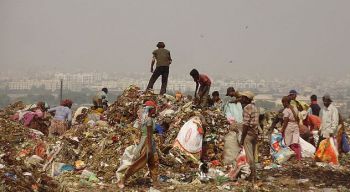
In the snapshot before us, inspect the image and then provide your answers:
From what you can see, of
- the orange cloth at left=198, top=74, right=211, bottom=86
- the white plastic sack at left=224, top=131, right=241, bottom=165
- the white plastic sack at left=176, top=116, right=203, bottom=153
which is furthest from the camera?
the orange cloth at left=198, top=74, right=211, bottom=86

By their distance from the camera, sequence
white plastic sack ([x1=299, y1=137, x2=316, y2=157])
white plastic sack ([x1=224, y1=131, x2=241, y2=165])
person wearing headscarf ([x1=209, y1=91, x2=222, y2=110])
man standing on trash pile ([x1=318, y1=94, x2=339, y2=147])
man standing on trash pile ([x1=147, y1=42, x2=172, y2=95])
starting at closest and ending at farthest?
1. white plastic sack ([x1=224, y1=131, x2=241, y2=165])
2. man standing on trash pile ([x1=318, y1=94, x2=339, y2=147])
3. white plastic sack ([x1=299, y1=137, x2=316, y2=157])
4. person wearing headscarf ([x1=209, y1=91, x2=222, y2=110])
5. man standing on trash pile ([x1=147, y1=42, x2=172, y2=95])

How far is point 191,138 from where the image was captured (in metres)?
8.96

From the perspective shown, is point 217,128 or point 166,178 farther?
point 217,128

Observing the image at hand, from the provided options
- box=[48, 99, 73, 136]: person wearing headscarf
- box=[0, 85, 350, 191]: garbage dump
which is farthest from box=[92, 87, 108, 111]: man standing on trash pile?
box=[48, 99, 73, 136]: person wearing headscarf

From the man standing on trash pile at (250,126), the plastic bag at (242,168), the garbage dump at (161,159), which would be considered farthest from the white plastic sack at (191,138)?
the man standing on trash pile at (250,126)

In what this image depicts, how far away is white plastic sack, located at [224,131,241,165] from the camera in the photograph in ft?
29.8

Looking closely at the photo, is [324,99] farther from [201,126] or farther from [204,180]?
[204,180]

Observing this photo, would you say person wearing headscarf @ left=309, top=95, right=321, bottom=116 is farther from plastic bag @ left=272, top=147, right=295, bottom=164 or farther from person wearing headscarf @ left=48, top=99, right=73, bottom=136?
person wearing headscarf @ left=48, top=99, right=73, bottom=136

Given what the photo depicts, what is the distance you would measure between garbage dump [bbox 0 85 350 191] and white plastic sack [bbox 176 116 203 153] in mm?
25

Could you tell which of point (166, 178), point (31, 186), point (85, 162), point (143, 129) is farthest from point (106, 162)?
point (31, 186)

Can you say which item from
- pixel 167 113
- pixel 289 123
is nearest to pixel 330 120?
pixel 289 123

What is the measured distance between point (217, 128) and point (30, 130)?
16.0 feet

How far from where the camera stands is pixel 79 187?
7.41m

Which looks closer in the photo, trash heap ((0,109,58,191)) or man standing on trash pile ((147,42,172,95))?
trash heap ((0,109,58,191))
